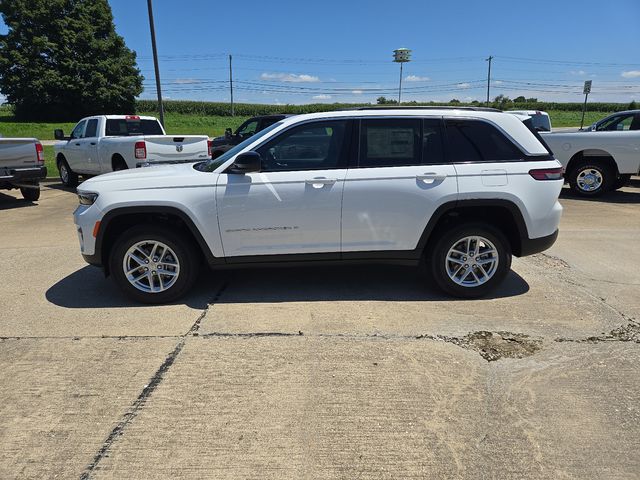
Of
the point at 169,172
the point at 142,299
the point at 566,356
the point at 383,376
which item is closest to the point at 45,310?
the point at 142,299

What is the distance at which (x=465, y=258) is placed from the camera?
469 centimetres

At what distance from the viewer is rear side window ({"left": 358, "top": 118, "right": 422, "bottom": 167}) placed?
4547 mm

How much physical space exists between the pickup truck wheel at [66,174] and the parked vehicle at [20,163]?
121 inches

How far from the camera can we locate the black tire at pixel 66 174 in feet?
42.9

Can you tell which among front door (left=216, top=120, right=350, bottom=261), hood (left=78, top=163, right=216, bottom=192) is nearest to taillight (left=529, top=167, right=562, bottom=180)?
front door (left=216, top=120, right=350, bottom=261)

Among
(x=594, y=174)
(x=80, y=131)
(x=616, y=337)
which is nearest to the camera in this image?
(x=616, y=337)

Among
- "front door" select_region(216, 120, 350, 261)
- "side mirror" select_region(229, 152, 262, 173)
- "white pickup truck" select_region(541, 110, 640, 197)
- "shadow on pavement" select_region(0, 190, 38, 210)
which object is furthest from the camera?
"shadow on pavement" select_region(0, 190, 38, 210)

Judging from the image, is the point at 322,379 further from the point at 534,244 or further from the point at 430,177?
the point at 534,244

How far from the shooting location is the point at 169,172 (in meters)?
4.71

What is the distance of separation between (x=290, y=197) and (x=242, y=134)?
11.6 m

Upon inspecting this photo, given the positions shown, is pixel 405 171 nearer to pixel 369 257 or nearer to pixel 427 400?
pixel 369 257

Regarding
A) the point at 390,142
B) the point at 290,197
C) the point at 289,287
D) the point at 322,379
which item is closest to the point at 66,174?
the point at 289,287

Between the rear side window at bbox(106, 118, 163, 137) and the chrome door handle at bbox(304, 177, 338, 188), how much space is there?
29.5 ft

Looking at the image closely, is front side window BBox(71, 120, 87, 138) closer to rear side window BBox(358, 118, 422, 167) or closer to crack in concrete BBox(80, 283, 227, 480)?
crack in concrete BBox(80, 283, 227, 480)
